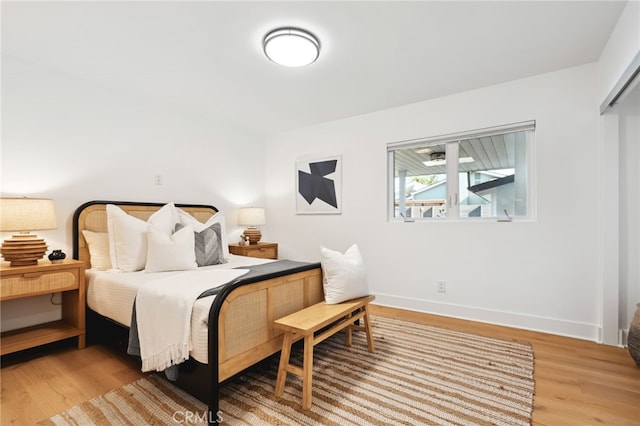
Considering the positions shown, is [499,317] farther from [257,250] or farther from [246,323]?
[257,250]

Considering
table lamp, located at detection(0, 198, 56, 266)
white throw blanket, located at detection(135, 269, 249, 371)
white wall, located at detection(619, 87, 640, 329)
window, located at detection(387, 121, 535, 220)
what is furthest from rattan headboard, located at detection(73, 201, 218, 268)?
white wall, located at detection(619, 87, 640, 329)

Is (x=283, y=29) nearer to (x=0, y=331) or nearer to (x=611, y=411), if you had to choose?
(x=611, y=411)

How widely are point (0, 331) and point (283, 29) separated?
313 centimetres

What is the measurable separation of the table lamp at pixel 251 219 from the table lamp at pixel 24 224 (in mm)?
2036

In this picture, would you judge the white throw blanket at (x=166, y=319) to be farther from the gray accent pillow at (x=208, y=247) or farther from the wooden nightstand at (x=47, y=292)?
the wooden nightstand at (x=47, y=292)

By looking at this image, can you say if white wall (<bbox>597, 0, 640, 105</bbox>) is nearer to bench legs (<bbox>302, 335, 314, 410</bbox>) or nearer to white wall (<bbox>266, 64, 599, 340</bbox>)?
white wall (<bbox>266, 64, 599, 340</bbox>)

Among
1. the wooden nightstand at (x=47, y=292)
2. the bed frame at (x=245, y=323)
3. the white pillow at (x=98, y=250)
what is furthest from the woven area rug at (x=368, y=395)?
the white pillow at (x=98, y=250)

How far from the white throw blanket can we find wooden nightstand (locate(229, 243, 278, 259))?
1880 mm

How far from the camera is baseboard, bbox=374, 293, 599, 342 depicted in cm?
257

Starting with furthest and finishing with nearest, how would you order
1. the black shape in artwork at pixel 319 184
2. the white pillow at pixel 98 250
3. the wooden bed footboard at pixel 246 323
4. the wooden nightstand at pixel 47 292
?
the black shape in artwork at pixel 319 184
the white pillow at pixel 98 250
the wooden nightstand at pixel 47 292
the wooden bed footboard at pixel 246 323

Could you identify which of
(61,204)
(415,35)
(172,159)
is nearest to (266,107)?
(172,159)

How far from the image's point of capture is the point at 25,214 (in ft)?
7.13

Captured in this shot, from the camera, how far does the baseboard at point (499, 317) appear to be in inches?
101

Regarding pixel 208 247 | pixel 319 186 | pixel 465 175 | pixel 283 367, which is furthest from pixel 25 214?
pixel 465 175
